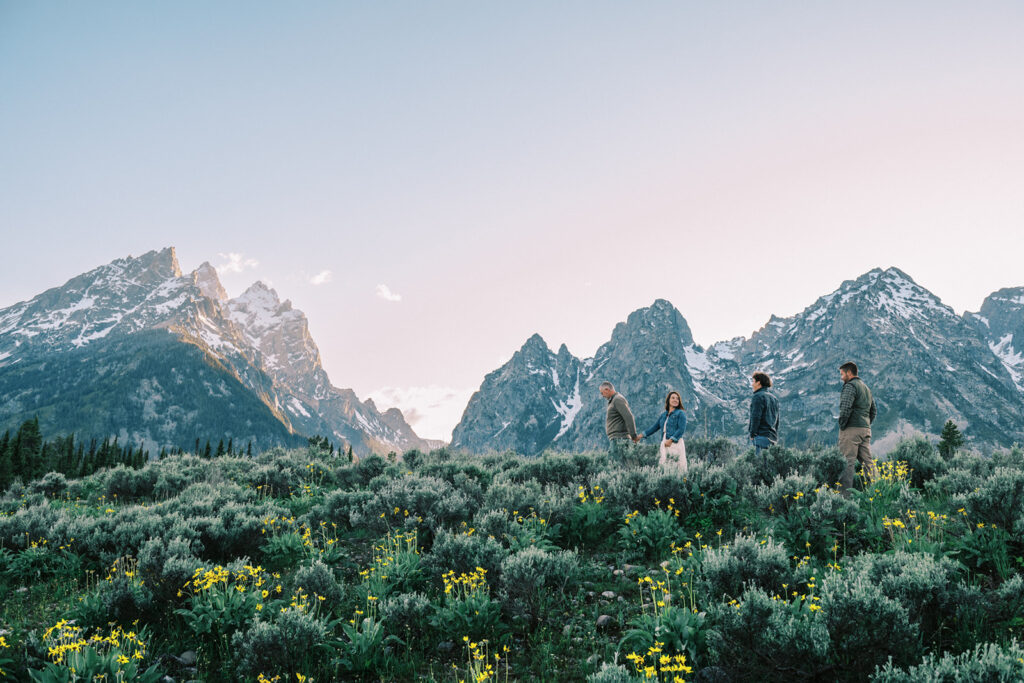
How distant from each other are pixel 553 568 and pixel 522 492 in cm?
284

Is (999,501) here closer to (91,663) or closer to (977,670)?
(977,670)

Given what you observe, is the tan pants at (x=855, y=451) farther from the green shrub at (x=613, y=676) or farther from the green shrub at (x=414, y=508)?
the green shrub at (x=613, y=676)

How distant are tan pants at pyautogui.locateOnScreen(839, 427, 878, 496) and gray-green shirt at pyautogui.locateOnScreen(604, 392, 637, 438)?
4.98m

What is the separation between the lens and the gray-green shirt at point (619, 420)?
14.3m

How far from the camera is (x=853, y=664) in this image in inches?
167

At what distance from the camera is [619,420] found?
1446cm

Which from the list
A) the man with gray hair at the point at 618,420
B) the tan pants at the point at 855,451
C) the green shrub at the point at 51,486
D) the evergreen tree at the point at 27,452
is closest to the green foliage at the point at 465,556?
the man with gray hair at the point at 618,420

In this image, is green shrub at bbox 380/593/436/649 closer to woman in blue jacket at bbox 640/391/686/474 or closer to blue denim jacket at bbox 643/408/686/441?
woman in blue jacket at bbox 640/391/686/474

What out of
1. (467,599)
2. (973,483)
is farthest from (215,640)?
(973,483)

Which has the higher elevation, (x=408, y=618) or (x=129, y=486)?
(x=408, y=618)

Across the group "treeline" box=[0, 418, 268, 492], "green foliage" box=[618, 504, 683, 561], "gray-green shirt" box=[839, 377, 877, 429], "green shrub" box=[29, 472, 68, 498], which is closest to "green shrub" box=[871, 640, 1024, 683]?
"green foliage" box=[618, 504, 683, 561]

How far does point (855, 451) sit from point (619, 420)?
220 inches

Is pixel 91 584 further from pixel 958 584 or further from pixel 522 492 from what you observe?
pixel 958 584

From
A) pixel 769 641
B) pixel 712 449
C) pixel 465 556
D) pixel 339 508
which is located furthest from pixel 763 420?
pixel 339 508
